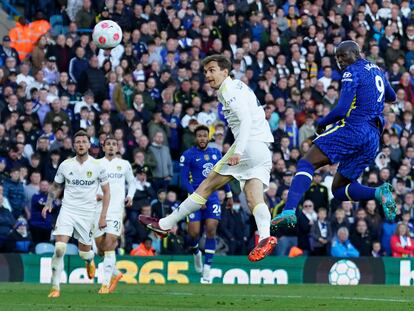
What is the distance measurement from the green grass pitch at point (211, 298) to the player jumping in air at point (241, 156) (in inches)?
39.9

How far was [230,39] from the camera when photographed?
2905 cm

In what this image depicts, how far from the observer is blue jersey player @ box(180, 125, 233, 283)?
70.5 ft

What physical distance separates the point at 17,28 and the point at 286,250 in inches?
309

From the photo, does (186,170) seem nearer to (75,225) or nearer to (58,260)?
(75,225)

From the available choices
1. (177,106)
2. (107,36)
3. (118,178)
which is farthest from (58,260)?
(177,106)

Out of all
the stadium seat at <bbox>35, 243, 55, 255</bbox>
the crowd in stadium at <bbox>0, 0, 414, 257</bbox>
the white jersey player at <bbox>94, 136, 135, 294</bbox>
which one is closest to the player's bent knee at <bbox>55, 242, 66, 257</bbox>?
the white jersey player at <bbox>94, 136, 135, 294</bbox>

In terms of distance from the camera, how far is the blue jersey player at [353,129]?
601 inches

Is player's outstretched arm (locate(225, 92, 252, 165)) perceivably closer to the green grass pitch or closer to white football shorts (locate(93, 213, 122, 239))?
the green grass pitch

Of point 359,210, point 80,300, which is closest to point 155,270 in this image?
point 359,210

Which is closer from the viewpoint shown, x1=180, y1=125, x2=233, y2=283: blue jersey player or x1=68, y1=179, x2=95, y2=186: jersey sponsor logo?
x1=68, y1=179, x2=95, y2=186: jersey sponsor logo

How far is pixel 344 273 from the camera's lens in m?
24.8

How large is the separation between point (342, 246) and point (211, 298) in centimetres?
897

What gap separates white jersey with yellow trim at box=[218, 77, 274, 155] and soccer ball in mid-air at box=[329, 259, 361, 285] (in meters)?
9.38

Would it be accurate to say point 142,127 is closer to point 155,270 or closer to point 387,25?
point 155,270
